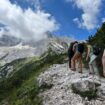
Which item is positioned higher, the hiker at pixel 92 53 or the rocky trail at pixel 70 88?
the hiker at pixel 92 53

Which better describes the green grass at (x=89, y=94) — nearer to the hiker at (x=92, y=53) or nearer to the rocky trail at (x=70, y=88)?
the rocky trail at (x=70, y=88)

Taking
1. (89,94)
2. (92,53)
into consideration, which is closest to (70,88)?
(89,94)

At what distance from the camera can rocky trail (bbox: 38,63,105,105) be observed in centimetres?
1862

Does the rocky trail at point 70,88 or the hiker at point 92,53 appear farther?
the hiker at point 92,53

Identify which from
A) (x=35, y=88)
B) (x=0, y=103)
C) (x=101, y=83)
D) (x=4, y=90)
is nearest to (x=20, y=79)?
(x=4, y=90)

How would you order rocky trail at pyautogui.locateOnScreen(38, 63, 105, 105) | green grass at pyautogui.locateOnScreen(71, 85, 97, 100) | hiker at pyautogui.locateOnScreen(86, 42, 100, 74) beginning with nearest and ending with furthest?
1. rocky trail at pyautogui.locateOnScreen(38, 63, 105, 105)
2. green grass at pyautogui.locateOnScreen(71, 85, 97, 100)
3. hiker at pyautogui.locateOnScreen(86, 42, 100, 74)

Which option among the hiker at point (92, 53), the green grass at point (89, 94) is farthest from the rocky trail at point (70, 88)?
the hiker at point (92, 53)

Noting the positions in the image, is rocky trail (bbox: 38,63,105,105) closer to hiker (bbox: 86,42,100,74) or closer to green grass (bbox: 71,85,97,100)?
green grass (bbox: 71,85,97,100)

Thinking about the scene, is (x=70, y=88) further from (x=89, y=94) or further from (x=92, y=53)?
(x=92, y=53)

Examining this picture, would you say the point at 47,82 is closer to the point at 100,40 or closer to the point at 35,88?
the point at 35,88

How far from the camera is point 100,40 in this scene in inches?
1147

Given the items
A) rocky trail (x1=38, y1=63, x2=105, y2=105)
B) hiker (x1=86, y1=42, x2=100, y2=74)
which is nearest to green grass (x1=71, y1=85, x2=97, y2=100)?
rocky trail (x1=38, y1=63, x2=105, y2=105)

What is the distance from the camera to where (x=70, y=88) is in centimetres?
2006

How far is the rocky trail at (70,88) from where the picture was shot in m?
18.6
